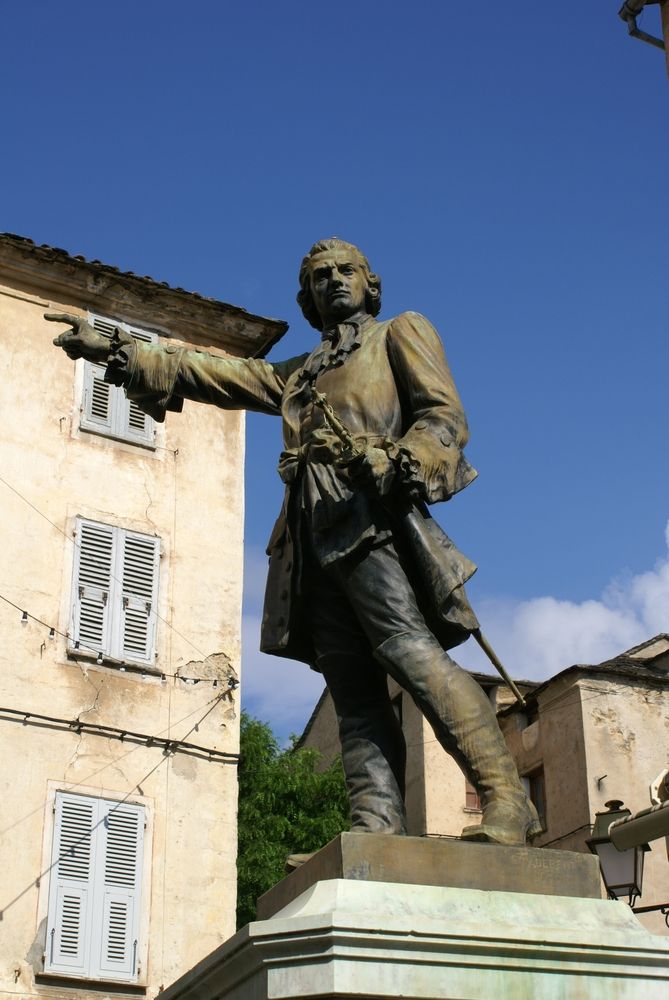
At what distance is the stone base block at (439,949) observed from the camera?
398cm

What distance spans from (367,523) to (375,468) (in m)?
0.27

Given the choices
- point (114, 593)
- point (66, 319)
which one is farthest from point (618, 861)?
point (114, 593)

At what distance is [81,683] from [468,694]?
1419 centimetres

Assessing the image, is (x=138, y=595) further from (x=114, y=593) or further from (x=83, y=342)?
A: (x=83, y=342)

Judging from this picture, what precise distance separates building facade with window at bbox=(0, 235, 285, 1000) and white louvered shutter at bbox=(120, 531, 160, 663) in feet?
0.09

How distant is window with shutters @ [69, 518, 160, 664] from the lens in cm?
1878

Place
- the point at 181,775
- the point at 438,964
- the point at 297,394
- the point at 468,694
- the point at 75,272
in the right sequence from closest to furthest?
the point at 438,964, the point at 468,694, the point at 297,394, the point at 181,775, the point at 75,272

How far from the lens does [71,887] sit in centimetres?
1722

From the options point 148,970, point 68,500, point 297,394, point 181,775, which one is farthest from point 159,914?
point 297,394

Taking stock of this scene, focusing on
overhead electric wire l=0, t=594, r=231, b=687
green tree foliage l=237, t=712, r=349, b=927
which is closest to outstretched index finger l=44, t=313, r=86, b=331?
overhead electric wire l=0, t=594, r=231, b=687

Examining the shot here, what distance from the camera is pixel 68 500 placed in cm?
1938

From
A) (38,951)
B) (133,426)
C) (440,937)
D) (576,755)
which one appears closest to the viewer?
(440,937)

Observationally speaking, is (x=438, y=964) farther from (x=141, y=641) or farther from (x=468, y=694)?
(x=141, y=641)

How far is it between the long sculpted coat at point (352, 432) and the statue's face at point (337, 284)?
0.08 metres
